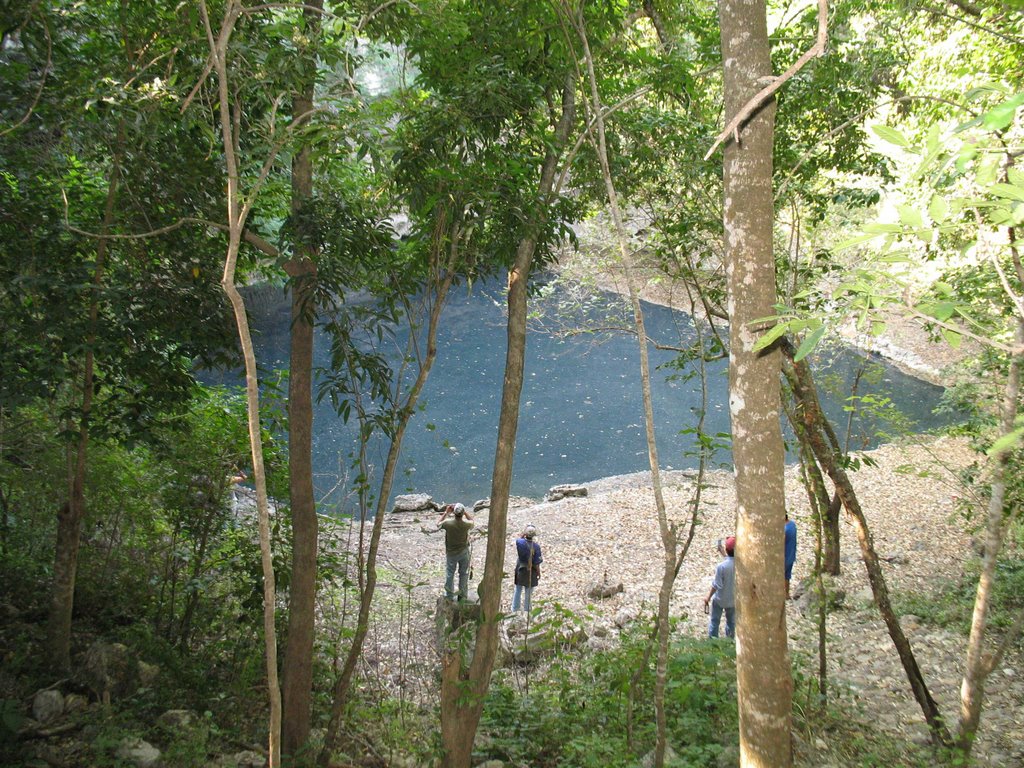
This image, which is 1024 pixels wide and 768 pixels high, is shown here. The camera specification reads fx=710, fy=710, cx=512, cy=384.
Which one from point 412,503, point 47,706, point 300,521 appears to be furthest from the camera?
point 412,503

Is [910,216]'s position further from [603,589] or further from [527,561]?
[603,589]

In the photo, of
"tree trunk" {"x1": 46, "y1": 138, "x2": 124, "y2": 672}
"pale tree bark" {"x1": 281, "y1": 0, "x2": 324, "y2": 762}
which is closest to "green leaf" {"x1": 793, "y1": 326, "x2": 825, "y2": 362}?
"pale tree bark" {"x1": 281, "y1": 0, "x2": 324, "y2": 762}

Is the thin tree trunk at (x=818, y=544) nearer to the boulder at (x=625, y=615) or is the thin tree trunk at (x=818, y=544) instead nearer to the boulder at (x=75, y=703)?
the boulder at (x=625, y=615)

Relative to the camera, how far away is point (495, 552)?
399 cm

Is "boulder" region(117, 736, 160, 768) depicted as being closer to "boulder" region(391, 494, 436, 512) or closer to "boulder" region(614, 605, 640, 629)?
"boulder" region(614, 605, 640, 629)

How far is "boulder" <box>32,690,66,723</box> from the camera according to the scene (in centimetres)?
379

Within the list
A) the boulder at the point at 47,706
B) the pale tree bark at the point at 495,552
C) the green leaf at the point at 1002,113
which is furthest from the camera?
the boulder at the point at 47,706

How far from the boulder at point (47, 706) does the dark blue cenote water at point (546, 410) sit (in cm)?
630

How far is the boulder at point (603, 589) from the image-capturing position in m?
8.20

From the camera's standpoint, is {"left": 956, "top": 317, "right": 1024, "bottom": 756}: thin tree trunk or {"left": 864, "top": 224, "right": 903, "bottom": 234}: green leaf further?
{"left": 956, "top": 317, "right": 1024, "bottom": 756}: thin tree trunk

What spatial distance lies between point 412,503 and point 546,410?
6.09 metres

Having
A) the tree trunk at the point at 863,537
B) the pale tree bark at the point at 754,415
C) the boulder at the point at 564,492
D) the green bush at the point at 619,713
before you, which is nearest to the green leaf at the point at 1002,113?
the pale tree bark at the point at 754,415

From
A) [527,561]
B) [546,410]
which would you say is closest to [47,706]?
[527,561]

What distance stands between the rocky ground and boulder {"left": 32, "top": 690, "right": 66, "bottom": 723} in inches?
77.0
